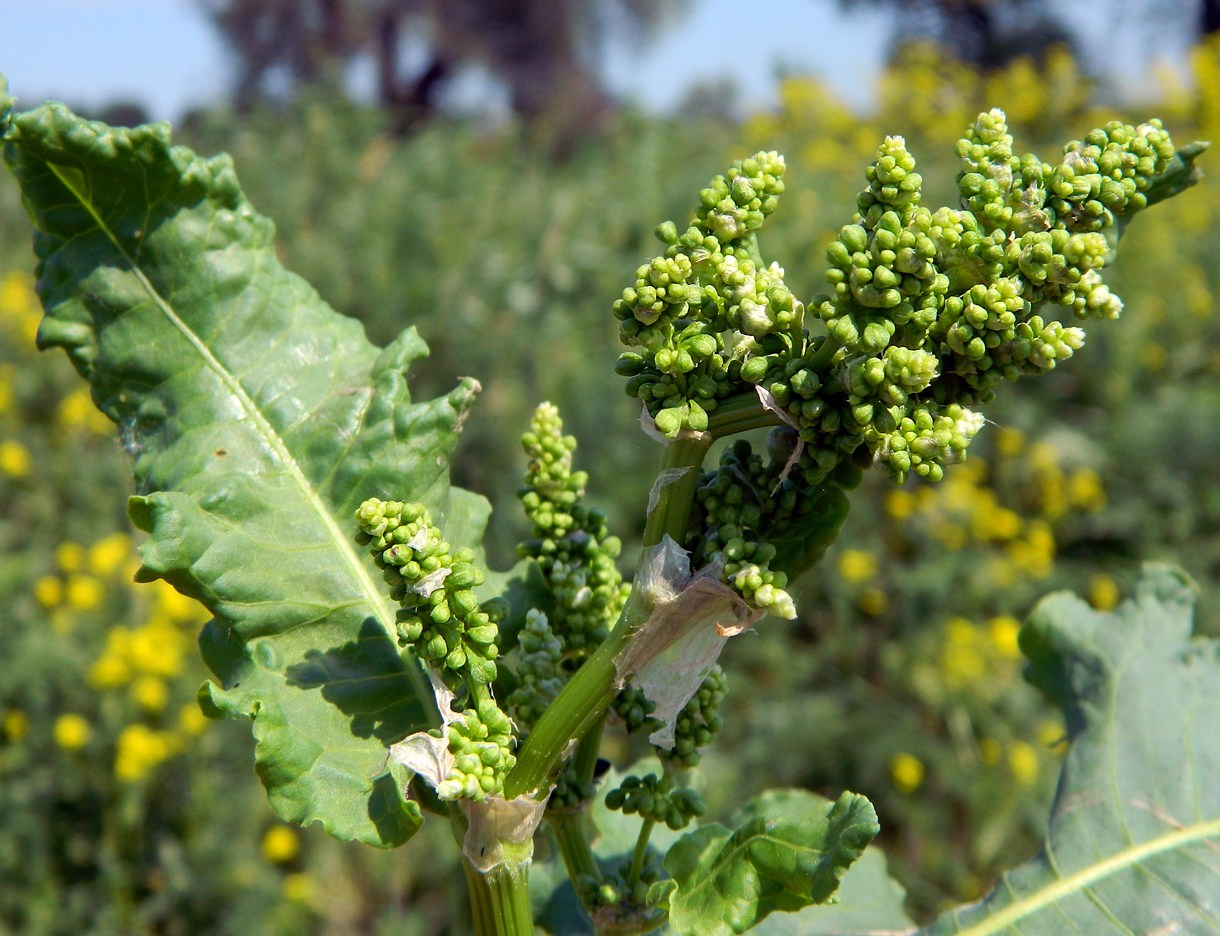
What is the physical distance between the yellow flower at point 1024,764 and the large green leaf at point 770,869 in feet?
13.3

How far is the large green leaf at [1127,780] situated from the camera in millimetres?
1462

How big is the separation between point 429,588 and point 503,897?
1.16ft

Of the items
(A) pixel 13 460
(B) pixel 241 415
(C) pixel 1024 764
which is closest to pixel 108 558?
(A) pixel 13 460

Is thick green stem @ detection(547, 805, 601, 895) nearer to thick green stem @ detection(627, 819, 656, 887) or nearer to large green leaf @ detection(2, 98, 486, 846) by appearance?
thick green stem @ detection(627, 819, 656, 887)

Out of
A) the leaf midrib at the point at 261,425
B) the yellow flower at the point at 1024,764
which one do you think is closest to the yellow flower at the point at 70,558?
the leaf midrib at the point at 261,425

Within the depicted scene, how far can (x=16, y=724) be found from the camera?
14.9ft

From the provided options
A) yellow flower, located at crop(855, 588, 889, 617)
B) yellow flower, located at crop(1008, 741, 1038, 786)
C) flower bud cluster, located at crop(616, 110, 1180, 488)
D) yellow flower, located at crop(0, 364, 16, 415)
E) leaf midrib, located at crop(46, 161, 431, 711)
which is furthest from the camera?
yellow flower, located at crop(0, 364, 16, 415)

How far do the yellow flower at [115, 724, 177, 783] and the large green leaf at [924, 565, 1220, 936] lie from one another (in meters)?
3.67

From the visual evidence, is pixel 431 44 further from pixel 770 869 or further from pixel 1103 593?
pixel 770 869

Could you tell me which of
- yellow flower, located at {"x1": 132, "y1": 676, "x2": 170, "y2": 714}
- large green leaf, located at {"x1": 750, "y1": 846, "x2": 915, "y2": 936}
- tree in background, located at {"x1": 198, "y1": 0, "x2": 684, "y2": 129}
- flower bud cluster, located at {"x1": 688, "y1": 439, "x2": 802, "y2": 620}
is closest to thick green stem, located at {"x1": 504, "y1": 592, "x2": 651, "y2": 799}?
flower bud cluster, located at {"x1": 688, "y1": 439, "x2": 802, "y2": 620}

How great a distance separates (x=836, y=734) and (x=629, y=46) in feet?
77.2

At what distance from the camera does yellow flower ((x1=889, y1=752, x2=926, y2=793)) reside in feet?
16.5

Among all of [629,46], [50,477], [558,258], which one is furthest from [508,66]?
[50,477]

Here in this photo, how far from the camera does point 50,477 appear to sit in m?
6.69
